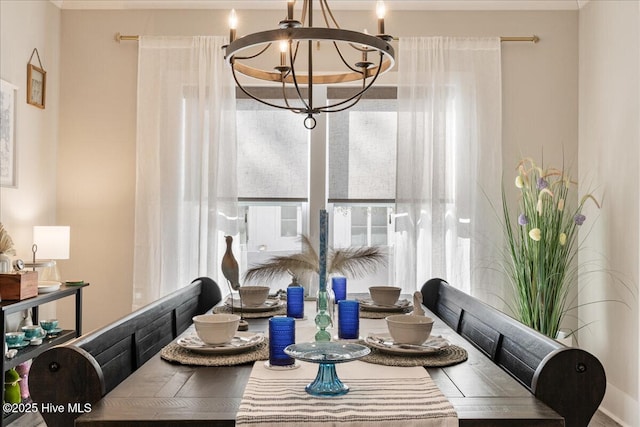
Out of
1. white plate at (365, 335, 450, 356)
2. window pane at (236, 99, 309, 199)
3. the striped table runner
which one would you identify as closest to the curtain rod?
window pane at (236, 99, 309, 199)

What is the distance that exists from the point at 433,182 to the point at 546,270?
931mm

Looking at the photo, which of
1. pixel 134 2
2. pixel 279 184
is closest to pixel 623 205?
pixel 279 184

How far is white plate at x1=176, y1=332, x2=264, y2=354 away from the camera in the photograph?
1712mm

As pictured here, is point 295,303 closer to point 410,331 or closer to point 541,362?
point 410,331

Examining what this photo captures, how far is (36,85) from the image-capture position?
3912 mm

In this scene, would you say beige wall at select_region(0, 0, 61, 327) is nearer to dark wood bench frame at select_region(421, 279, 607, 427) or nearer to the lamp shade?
the lamp shade

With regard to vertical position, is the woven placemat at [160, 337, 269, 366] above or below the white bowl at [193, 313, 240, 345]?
below

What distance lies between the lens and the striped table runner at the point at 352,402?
1.21 m

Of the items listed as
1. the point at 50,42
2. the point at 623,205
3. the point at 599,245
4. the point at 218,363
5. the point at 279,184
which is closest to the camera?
the point at 218,363

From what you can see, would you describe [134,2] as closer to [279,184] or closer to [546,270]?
[279,184]

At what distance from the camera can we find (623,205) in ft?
11.5

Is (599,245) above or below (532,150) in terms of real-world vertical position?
below

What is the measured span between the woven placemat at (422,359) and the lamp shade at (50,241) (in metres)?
2.53

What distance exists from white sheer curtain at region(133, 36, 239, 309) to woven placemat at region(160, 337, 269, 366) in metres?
2.36
